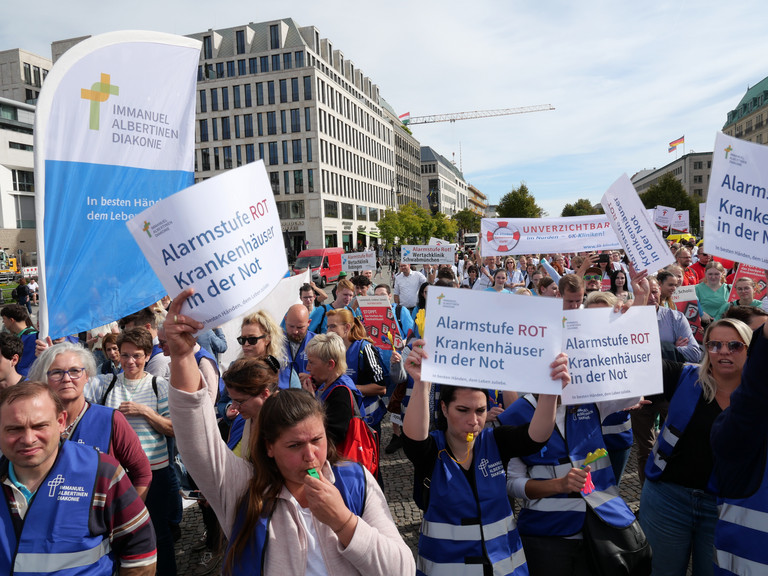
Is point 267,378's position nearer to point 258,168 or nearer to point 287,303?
point 258,168

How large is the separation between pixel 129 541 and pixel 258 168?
5.88ft

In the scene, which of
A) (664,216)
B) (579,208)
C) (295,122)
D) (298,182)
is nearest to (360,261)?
(664,216)

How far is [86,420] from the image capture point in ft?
9.02

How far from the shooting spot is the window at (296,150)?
187ft

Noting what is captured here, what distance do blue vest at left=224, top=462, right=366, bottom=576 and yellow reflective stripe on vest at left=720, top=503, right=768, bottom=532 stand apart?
1706 millimetres

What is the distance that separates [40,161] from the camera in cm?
302

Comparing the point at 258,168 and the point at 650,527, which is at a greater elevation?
the point at 258,168

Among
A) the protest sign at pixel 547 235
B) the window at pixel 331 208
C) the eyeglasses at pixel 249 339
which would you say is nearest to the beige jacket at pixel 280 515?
the eyeglasses at pixel 249 339

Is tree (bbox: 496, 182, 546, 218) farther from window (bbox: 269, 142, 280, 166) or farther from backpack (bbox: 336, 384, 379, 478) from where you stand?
backpack (bbox: 336, 384, 379, 478)

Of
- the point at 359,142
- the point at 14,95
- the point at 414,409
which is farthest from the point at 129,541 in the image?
the point at 14,95

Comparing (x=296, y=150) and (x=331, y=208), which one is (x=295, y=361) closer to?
(x=296, y=150)

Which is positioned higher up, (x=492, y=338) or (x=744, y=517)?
(x=492, y=338)

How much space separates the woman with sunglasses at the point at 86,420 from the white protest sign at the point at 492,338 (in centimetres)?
170

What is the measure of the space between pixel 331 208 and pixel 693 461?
194 ft
